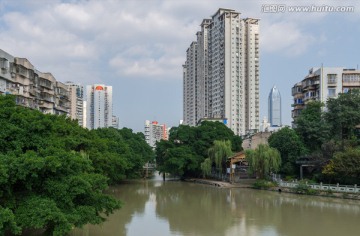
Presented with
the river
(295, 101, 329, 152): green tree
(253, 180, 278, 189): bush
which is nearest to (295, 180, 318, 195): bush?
the river

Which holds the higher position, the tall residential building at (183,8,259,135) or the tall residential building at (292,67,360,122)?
the tall residential building at (183,8,259,135)

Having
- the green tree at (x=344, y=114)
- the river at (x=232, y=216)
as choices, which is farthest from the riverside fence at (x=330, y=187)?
the green tree at (x=344, y=114)

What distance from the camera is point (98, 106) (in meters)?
91.7

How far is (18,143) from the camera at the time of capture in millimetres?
8906

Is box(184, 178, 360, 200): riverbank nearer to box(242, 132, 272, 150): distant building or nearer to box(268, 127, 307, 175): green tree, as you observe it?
box(268, 127, 307, 175): green tree

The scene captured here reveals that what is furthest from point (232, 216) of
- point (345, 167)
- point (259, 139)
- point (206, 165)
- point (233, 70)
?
point (233, 70)

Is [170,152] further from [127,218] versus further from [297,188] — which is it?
[127,218]

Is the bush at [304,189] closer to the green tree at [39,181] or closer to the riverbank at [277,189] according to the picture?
the riverbank at [277,189]

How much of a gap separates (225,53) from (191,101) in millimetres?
18189

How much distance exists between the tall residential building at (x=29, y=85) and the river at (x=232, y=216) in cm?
770

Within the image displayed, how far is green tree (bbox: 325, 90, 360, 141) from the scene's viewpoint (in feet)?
80.5

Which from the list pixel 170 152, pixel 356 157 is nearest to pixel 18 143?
pixel 356 157

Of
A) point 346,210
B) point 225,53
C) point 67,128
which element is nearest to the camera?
point 67,128

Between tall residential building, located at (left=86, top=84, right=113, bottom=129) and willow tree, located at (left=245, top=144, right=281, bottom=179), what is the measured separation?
225 feet
